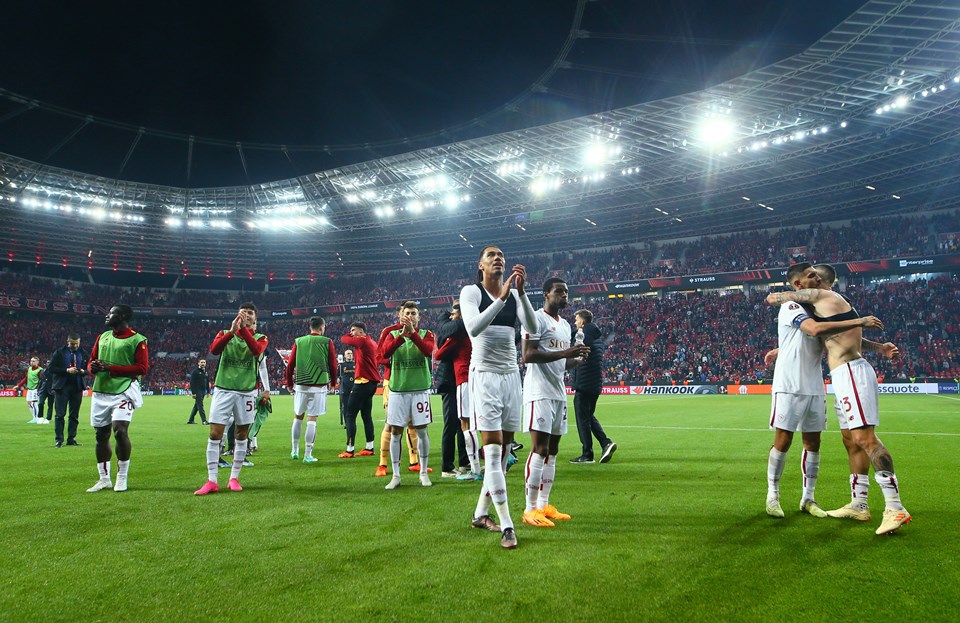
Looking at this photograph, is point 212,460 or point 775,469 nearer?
point 775,469

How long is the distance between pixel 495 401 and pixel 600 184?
33.7 metres

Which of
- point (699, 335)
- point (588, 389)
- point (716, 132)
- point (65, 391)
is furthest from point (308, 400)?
point (699, 335)

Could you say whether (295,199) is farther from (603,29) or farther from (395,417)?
(395,417)

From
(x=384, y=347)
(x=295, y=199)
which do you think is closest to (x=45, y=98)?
(x=295, y=199)

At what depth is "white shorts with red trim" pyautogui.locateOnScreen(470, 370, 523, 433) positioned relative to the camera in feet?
15.7

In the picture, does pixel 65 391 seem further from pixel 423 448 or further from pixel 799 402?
pixel 799 402

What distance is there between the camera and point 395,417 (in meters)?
7.14

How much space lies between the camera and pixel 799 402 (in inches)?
207

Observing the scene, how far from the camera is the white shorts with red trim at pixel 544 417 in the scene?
5.30m

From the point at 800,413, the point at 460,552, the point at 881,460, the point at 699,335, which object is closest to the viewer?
the point at 460,552

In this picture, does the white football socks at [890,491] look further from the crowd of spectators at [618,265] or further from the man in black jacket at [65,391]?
the crowd of spectators at [618,265]

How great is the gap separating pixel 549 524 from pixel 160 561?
3.00 metres

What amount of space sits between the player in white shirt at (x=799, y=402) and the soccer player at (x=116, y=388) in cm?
704

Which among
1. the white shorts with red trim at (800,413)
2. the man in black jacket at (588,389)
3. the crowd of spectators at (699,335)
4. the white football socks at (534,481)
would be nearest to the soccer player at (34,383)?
the man in black jacket at (588,389)
